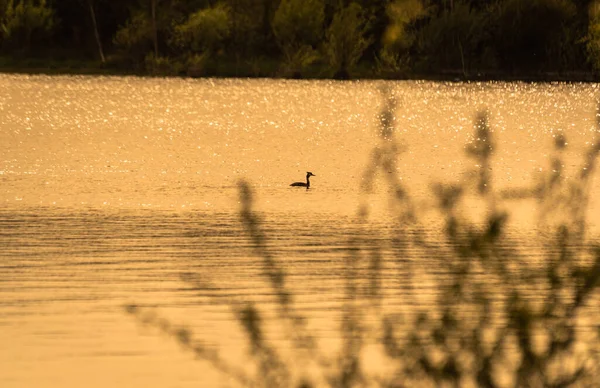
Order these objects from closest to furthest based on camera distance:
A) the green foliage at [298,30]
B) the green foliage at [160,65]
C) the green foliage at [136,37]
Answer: the green foliage at [298,30] < the green foliage at [136,37] < the green foliage at [160,65]

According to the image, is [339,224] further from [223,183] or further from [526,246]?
[223,183]

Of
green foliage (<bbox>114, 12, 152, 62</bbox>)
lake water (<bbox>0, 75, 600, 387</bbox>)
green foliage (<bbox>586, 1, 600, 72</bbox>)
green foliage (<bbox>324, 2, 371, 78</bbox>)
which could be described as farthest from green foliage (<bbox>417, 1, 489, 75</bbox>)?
green foliage (<bbox>114, 12, 152, 62</bbox>)

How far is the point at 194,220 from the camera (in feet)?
75.6

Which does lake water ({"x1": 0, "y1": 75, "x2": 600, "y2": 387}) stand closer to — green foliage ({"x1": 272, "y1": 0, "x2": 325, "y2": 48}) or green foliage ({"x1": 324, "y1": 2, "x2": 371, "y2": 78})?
green foliage ({"x1": 324, "y1": 2, "x2": 371, "y2": 78})

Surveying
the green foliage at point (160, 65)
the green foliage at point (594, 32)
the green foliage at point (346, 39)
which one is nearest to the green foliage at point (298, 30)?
the green foliage at point (346, 39)

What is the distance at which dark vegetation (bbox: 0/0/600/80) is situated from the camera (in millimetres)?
79500

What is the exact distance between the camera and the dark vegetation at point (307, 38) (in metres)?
79.5

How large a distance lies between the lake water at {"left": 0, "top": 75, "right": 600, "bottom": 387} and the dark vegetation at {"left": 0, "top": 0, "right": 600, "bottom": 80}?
16454 mm

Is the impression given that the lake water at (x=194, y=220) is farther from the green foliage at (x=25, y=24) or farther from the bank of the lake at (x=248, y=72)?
the green foliage at (x=25, y=24)

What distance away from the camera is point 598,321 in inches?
528

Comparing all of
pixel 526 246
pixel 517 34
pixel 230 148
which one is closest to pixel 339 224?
pixel 526 246

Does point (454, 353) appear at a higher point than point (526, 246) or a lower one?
higher

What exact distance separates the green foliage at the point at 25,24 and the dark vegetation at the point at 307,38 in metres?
0.08

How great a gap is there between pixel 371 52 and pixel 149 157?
51688mm
